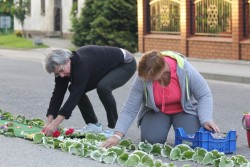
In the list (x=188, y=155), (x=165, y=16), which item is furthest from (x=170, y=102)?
(x=165, y=16)

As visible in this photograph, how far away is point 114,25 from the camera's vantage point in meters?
30.0

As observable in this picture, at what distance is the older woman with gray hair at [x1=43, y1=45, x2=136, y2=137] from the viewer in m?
8.62

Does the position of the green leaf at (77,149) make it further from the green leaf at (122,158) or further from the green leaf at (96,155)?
the green leaf at (122,158)

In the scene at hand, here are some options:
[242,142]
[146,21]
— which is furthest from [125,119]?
[146,21]

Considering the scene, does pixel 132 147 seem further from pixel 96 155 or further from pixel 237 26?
pixel 237 26

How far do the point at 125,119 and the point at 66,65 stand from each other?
0.97m

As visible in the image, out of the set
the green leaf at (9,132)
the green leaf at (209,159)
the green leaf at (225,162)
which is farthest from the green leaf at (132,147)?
the green leaf at (9,132)

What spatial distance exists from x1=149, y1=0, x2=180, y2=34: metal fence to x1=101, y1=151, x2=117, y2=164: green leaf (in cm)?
1839

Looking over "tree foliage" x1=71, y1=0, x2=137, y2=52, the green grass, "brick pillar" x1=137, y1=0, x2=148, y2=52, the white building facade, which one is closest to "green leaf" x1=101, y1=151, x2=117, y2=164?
"brick pillar" x1=137, y1=0, x2=148, y2=52

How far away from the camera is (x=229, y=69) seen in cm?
2108

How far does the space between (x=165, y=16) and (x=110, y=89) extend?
17326mm

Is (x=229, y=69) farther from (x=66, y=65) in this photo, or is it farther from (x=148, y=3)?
(x=66, y=65)

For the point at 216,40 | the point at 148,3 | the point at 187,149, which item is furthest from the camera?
the point at 148,3

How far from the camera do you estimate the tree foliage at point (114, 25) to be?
96.9ft
